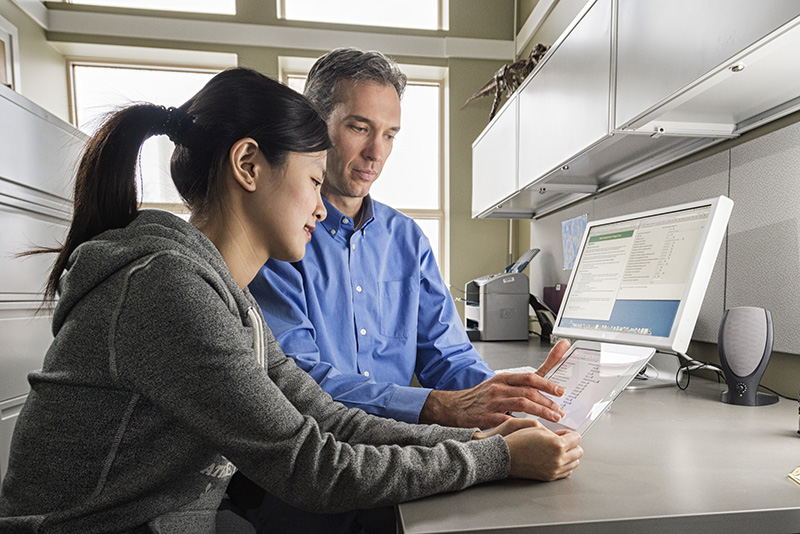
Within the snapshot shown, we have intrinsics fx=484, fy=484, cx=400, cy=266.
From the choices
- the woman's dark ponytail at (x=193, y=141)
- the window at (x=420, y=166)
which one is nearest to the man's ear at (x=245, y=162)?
the woman's dark ponytail at (x=193, y=141)

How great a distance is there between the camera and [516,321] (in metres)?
2.21

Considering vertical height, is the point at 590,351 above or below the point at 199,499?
above

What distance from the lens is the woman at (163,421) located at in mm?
548

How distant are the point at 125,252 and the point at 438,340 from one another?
0.81 m

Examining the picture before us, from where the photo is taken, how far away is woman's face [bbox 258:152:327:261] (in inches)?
31.1

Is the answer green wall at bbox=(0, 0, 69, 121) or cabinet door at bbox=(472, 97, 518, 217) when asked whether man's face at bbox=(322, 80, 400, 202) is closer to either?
cabinet door at bbox=(472, 97, 518, 217)

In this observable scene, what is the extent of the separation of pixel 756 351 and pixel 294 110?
991mm

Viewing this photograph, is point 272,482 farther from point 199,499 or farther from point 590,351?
point 590,351

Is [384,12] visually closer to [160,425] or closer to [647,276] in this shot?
[647,276]

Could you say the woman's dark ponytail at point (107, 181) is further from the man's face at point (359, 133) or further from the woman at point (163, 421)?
the man's face at point (359, 133)

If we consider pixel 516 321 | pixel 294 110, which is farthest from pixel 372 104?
pixel 516 321

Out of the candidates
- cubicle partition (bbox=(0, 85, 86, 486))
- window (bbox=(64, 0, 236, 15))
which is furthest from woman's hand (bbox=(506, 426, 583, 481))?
window (bbox=(64, 0, 236, 15))

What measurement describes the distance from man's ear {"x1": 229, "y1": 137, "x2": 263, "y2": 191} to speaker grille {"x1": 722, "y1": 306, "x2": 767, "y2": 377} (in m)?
0.98

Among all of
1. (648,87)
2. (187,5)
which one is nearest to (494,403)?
(648,87)
